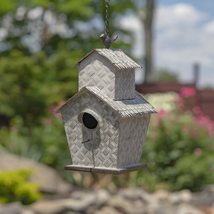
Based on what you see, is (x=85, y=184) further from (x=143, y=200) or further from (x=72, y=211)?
(x=72, y=211)

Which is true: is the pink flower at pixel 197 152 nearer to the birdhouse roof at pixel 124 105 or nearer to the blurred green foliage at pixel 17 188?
the blurred green foliage at pixel 17 188

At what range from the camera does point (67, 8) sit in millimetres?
25938

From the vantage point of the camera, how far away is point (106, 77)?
4.47 meters

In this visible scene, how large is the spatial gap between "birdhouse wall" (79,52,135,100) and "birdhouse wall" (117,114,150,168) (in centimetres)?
15

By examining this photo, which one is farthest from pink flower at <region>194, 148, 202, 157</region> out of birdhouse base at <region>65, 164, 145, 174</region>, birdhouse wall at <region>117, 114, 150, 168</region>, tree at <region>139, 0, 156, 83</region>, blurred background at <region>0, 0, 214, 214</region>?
birdhouse base at <region>65, 164, 145, 174</region>

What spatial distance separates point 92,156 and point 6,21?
23.9 metres

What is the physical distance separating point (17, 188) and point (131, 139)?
403 inches

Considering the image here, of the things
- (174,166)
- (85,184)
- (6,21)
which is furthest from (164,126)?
(6,21)

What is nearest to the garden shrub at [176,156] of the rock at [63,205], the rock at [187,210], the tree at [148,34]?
the rock at [187,210]

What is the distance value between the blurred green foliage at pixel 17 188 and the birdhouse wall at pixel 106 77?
10.0 metres

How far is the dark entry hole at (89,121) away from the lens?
4.50 meters

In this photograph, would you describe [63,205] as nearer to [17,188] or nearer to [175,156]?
[17,188]

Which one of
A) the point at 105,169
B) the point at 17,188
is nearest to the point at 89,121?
the point at 105,169

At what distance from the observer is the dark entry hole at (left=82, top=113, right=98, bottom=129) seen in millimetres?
4504
